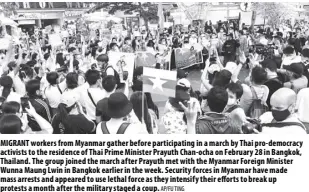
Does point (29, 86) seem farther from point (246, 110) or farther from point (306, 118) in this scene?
point (306, 118)

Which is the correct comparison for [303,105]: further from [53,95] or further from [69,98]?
[53,95]

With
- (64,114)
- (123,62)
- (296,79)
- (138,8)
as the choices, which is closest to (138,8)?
(138,8)

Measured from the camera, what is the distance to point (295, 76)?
4.35 meters

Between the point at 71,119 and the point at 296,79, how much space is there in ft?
8.73

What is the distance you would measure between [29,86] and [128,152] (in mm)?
1460

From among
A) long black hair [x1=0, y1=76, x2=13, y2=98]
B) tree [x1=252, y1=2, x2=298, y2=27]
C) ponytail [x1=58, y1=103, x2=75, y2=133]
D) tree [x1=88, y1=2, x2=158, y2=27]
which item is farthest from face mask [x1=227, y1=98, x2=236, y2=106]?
tree [x1=88, y1=2, x2=158, y2=27]

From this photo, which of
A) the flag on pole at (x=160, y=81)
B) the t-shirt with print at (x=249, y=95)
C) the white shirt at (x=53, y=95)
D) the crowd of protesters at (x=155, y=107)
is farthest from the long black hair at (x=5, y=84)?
the t-shirt with print at (x=249, y=95)

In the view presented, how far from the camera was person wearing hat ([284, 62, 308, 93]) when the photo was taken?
14.0 ft

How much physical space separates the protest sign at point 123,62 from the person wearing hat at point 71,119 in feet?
4.01

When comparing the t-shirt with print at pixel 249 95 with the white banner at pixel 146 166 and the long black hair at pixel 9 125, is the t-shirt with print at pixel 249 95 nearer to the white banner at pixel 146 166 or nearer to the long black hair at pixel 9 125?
the white banner at pixel 146 166

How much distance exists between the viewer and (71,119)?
3.54 metres

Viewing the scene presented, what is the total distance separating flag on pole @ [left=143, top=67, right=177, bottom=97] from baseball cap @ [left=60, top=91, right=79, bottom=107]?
3.13ft

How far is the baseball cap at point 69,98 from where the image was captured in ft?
12.8

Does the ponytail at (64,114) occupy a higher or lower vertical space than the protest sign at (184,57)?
lower
